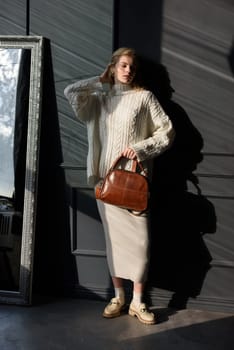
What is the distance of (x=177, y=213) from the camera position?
277 cm

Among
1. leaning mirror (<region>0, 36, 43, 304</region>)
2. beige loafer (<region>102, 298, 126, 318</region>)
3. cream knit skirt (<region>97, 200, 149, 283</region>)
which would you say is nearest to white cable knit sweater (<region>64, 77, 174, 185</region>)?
cream knit skirt (<region>97, 200, 149, 283</region>)

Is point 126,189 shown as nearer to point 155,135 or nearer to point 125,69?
point 155,135

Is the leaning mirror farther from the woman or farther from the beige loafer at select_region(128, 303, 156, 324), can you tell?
the beige loafer at select_region(128, 303, 156, 324)

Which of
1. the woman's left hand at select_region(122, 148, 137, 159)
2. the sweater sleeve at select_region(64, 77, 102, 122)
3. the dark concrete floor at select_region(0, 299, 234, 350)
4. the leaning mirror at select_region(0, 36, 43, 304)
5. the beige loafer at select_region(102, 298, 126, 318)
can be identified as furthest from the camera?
the leaning mirror at select_region(0, 36, 43, 304)

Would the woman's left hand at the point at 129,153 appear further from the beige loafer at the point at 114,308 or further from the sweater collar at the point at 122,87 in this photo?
the beige loafer at the point at 114,308

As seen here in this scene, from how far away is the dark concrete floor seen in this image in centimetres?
236

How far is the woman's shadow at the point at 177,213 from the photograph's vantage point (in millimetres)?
2715

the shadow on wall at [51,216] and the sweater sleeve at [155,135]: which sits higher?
the sweater sleeve at [155,135]

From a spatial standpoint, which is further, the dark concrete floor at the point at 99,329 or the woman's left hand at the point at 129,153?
the woman's left hand at the point at 129,153

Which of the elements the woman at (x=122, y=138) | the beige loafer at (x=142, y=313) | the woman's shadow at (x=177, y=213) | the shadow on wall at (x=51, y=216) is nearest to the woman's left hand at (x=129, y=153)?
the woman at (x=122, y=138)

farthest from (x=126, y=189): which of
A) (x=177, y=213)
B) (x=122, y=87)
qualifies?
(x=122, y=87)

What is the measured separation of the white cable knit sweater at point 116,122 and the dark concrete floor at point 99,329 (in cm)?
83

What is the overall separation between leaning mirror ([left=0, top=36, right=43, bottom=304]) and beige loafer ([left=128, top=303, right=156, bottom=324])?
66 centimetres

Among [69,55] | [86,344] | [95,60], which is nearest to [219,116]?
[95,60]
